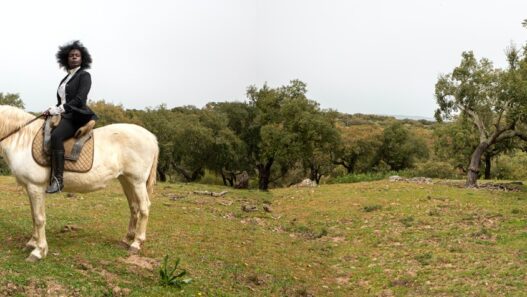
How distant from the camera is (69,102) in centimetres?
768

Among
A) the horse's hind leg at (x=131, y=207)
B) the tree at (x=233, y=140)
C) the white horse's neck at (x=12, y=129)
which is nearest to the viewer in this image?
the white horse's neck at (x=12, y=129)

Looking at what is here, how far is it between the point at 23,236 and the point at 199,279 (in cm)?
403

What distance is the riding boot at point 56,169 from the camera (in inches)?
294

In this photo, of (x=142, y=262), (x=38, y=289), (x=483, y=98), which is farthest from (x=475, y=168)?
(x=38, y=289)

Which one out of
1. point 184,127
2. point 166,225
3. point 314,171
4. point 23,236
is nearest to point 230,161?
point 184,127

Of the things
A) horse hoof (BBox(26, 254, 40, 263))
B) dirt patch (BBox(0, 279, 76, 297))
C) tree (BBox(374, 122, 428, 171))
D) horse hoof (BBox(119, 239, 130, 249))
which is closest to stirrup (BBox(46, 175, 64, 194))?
horse hoof (BBox(26, 254, 40, 263))

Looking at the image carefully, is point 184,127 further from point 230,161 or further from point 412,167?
point 412,167

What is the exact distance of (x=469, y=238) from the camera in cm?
1256

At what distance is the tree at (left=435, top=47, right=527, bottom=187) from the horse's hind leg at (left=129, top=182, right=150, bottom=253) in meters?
21.3

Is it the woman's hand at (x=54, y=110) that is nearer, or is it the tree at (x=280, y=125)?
the woman's hand at (x=54, y=110)

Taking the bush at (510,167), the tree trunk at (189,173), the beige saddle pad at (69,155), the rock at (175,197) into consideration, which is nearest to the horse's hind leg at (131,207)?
the beige saddle pad at (69,155)

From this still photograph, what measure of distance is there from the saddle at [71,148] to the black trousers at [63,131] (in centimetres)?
9

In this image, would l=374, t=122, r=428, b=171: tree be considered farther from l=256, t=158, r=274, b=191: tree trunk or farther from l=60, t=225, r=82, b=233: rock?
l=60, t=225, r=82, b=233: rock

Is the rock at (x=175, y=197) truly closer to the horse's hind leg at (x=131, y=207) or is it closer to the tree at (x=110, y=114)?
the horse's hind leg at (x=131, y=207)
